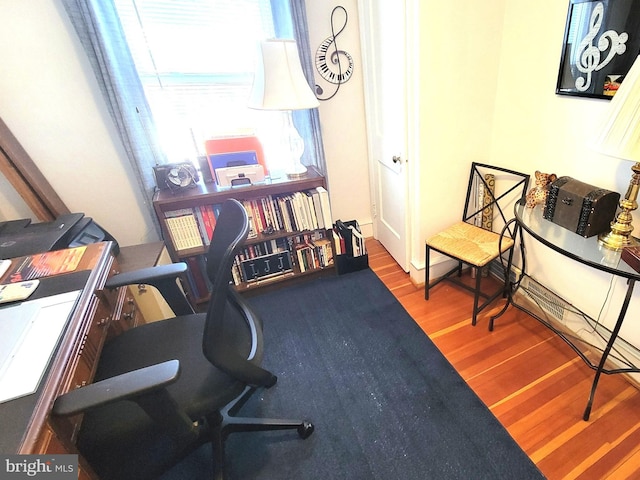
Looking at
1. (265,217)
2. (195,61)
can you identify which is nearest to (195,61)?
(195,61)

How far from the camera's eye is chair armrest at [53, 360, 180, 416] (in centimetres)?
65

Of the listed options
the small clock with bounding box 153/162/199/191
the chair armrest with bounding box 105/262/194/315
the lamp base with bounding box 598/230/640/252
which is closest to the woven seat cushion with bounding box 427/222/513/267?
the lamp base with bounding box 598/230/640/252

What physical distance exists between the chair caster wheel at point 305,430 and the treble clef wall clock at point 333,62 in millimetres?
1912

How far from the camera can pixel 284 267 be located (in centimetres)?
207

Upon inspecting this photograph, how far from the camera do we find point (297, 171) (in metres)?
1.87

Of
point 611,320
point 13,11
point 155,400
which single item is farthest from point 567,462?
point 13,11

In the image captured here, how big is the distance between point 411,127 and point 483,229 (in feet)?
2.42

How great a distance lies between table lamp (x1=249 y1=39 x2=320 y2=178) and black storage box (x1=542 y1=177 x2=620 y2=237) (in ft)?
3.94

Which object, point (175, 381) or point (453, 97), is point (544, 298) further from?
point (175, 381)

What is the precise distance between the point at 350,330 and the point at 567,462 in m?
1.01

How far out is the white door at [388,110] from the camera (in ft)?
5.05

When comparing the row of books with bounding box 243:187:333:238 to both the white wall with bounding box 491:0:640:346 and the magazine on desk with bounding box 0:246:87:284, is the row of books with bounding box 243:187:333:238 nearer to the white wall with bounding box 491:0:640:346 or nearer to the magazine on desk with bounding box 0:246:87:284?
the magazine on desk with bounding box 0:246:87:284

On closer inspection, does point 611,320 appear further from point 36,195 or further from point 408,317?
point 36,195

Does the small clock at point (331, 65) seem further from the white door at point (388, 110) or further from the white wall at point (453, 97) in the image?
the white wall at point (453, 97)
